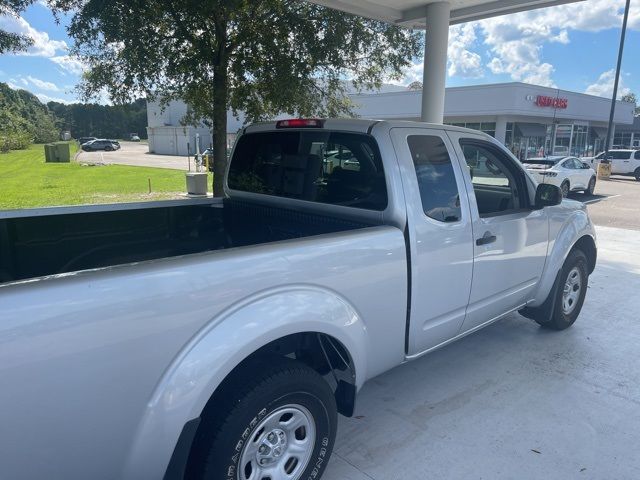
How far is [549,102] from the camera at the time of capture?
3164cm

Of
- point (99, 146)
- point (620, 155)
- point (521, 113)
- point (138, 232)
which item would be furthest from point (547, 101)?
point (99, 146)

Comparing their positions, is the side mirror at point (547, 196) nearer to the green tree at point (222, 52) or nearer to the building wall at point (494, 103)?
the green tree at point (222, 52)

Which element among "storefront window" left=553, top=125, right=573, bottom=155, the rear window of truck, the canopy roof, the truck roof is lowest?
the rear window of truck

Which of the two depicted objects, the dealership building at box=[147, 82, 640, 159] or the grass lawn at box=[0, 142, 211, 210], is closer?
the grass lawn at box=[0, 142, 211, 210]

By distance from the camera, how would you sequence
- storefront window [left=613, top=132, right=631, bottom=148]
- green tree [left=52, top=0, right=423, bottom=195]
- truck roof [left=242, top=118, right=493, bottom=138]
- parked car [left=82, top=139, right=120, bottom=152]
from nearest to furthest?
truck roof [left=242, top=118, right=493, bottom=138] → green tree [left=52, top=0, right=423, bottom=195] → storefront window [left=613, top=132, right=631, bottom=148] → parked car [left=82, top=139, right=120, bottom=152]

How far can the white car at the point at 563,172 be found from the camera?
52.5 ft

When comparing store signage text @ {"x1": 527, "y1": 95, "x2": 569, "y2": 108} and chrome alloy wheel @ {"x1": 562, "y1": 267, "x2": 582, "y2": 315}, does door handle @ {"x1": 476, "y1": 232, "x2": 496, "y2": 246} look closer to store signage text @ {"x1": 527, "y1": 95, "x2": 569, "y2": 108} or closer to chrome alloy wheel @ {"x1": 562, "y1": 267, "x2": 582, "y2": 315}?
chrome alloy wheel @ {"x1": 562, "y1": 267, "x2": 582, "y2": 315}

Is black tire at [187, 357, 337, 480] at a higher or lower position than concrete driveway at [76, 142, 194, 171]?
higher

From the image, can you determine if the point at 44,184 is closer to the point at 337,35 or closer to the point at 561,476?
the point at 337,35

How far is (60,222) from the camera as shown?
3475 mm

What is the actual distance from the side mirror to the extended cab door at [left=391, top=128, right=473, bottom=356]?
0.99 metres

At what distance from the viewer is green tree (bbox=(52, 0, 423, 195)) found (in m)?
6.95

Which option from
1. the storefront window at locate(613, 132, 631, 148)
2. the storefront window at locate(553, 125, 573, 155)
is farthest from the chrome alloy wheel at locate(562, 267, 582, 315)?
the storefront window at locate(613, 132, 631, 148)

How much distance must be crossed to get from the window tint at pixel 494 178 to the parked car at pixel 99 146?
6540cm
